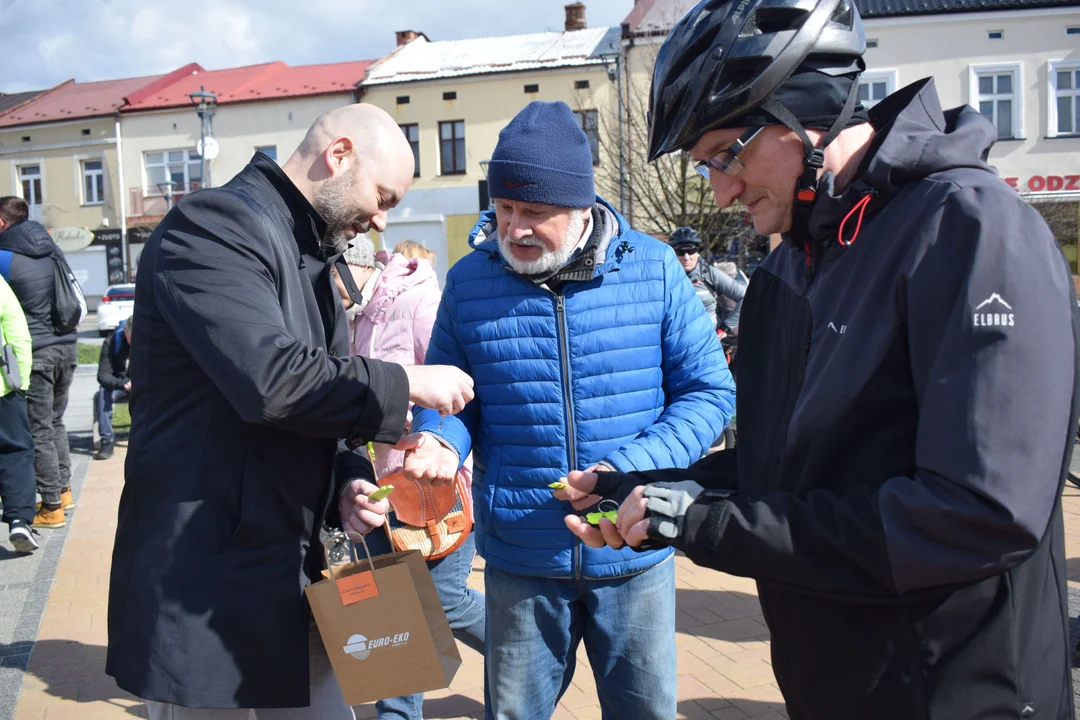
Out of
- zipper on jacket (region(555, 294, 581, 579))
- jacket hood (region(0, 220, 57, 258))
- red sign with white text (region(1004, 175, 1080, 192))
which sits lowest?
zipper on jacket (region(555, 294, 581, 579))

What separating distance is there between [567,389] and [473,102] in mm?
30967

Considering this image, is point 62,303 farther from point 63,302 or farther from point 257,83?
point 257,83

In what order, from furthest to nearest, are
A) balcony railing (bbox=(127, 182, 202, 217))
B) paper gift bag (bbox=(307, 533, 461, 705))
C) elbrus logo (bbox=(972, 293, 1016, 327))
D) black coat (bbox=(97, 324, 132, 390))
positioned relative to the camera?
balcony railing (bbox=(127, 182, 202, 217)) < black coat (bbox=(97, 324, 132, 390)) < paper gift bag (bbox=(307, 533, 461, 705)) < elbrus logo (bbox=(972, 293, 1016, 327))

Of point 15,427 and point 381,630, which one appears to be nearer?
point 381,630

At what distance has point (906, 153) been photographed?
1485 mm

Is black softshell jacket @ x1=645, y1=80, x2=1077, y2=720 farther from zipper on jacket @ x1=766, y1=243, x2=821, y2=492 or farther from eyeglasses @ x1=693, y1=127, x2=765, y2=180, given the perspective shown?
eyeglasses @ x1=693, y1=127, x2=765, y2=180

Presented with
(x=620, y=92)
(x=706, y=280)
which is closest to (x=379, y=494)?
(x=706, y=280)

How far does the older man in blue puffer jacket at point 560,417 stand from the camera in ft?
9.19

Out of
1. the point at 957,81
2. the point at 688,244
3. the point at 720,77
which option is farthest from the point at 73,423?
the point at 957,81

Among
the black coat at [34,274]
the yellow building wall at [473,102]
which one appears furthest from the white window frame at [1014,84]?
the black coat at [34,274]

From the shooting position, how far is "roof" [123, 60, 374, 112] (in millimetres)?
35062

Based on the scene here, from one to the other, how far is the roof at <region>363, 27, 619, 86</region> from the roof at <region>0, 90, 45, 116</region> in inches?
786

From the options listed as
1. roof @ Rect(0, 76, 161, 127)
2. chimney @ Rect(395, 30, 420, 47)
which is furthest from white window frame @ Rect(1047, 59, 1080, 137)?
roof @ Rect(0, 76, 161, 127)

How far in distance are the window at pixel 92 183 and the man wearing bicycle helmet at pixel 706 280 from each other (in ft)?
121
